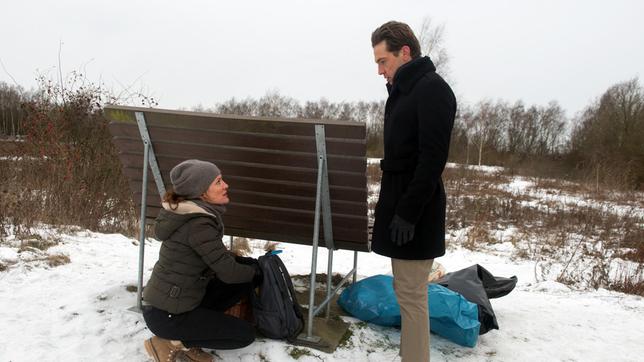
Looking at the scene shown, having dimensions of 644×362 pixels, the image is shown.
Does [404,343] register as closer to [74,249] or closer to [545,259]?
[74,249]

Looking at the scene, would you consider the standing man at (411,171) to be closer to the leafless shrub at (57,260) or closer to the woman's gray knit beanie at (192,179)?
the woman's gray knit beanie at (192,179)

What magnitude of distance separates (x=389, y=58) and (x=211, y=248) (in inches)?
56.7

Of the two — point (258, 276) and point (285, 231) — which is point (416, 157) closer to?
point (258, 276)

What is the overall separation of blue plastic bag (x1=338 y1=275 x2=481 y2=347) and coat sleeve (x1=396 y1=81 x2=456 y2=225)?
3.75 ft

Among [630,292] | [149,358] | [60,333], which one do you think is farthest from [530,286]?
[60,333]

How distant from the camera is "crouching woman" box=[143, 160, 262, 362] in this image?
98.3 inches

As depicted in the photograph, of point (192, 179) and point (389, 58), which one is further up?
point (389, 58)

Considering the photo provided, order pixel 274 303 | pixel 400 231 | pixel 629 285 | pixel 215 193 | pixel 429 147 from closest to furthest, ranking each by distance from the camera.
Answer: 1. pixel 429 147
2. pixel 400 231
3. pixel 215 193
4. pixel 274 303
5. pixel 629 285

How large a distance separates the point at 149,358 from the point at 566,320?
3470mm

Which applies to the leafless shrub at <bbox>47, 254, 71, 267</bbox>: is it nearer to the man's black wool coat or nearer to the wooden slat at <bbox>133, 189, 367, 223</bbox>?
the wooden slat at <bbox>133, 189, 367, 223</bbox>

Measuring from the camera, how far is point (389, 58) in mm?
2547

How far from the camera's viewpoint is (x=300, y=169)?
2.87m

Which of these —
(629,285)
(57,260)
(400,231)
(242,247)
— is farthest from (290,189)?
(629,285)

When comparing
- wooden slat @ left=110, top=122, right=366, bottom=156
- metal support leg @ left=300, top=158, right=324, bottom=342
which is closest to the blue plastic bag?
metal support leg @ left=300, top=158, right=324, bottom=342
